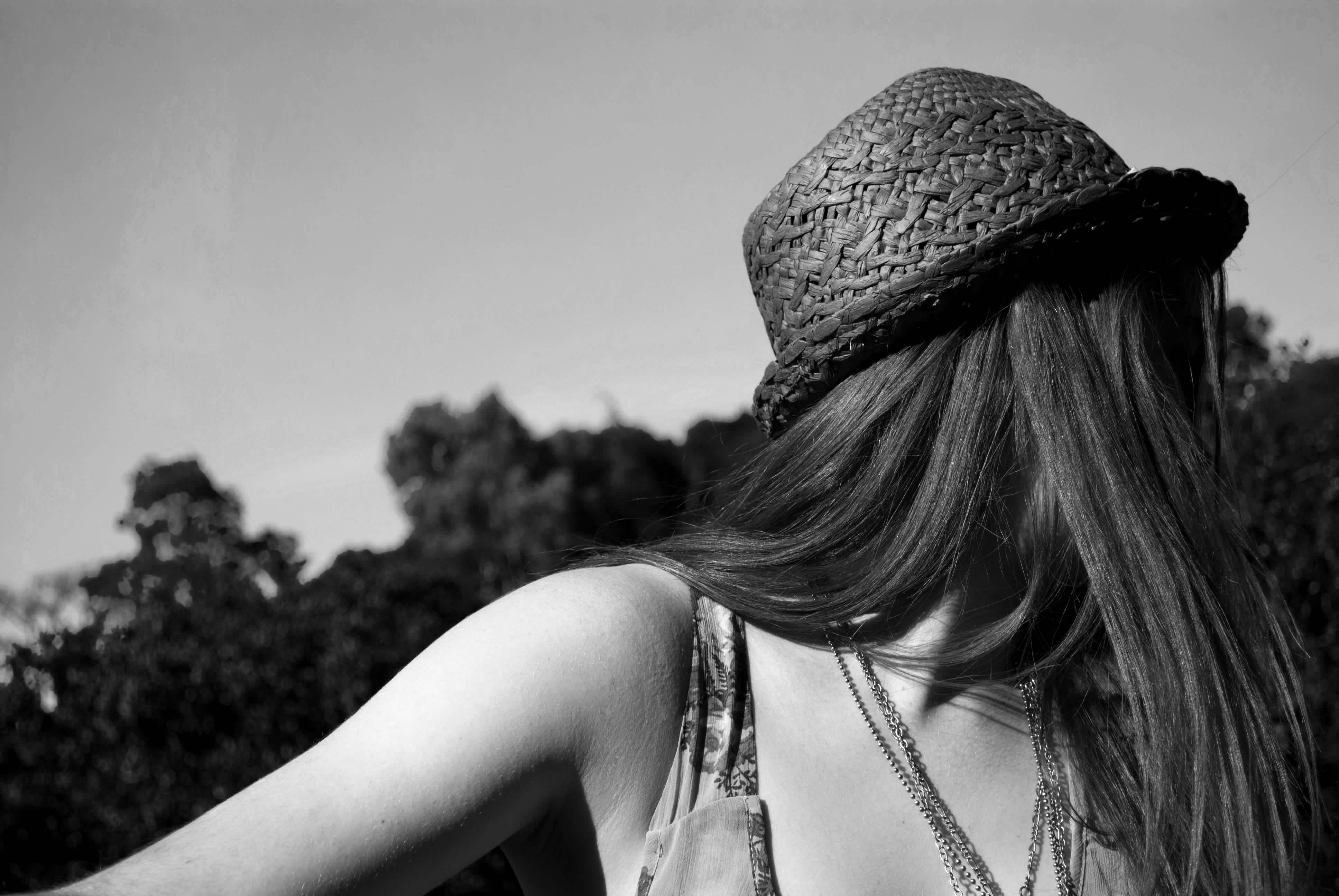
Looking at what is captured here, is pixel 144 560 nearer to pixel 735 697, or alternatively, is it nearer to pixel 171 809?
pixel 171 809

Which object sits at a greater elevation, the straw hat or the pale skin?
the straw hat

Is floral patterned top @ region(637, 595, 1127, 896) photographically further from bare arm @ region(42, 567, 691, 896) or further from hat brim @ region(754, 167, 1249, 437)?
hat brim @ region(754, 167, 1249, 437)

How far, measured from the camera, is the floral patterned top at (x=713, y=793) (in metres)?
1.34

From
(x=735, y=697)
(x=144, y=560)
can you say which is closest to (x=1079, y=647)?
(x=735, y=697)

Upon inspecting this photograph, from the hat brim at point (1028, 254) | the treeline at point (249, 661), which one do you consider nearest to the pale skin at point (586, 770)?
the hat brim at point (1028, 254)

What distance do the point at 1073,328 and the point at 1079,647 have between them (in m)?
0.62

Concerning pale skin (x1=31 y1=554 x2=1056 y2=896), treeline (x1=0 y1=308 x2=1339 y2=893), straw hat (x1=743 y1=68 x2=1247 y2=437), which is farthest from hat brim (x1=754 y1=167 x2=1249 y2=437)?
treeline (x1=0 y1=308 x2=1339 y2=893)

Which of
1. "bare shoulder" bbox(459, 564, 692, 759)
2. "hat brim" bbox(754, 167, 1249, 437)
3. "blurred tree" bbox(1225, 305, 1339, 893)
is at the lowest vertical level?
"blurred tree" bbox(1225, 305, 1339, 893)

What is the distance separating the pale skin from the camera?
3.66ft

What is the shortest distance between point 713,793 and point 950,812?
0.43 metres

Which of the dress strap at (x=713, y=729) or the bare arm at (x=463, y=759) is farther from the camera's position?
the dress strap at (x=713, y=729)

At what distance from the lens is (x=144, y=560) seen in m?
12.7

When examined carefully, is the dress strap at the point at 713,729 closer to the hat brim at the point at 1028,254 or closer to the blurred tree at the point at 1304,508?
the hat brim at the point at 1028,254

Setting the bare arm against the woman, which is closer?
the bare arm
